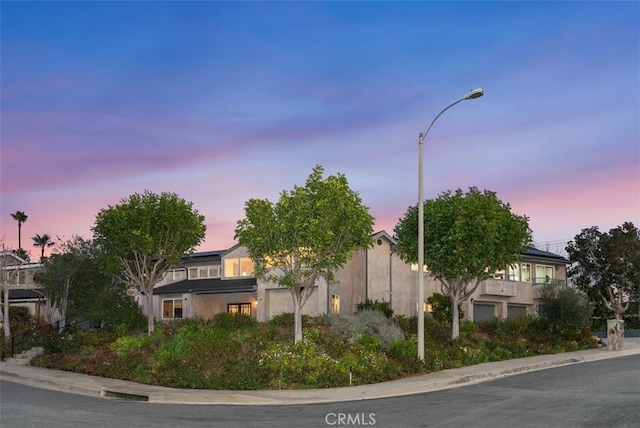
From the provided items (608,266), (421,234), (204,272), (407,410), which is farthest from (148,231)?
(608,266)

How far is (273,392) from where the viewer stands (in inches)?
865

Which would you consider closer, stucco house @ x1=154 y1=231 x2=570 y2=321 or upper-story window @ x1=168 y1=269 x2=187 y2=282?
stucco house @ x1=154 y1=231 x2=570 y2=321

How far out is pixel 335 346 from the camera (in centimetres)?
2680

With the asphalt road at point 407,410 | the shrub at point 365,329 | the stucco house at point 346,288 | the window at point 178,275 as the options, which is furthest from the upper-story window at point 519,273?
the asphalt road at point 407,410

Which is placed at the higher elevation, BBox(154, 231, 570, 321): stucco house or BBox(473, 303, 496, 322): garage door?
BBox(154, 231, 570, 321): stucco house

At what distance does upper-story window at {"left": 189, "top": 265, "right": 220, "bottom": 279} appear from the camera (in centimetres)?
5253

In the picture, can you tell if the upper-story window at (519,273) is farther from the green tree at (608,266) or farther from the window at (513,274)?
the green tree at (608,266)

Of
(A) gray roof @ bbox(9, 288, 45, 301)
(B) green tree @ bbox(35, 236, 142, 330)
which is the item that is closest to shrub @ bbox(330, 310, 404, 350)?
(B) green tree @ bbox(35, 236, 142, 330)

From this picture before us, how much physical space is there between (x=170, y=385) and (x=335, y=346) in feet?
21.8

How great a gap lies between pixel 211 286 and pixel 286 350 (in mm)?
24352

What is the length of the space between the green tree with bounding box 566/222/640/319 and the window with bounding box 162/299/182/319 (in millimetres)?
34356

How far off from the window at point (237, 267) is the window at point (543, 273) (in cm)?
2494

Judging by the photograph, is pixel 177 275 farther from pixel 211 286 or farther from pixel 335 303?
pixel 335 303

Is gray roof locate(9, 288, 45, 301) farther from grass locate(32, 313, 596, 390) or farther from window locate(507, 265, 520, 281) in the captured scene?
window locate(507, 265, 520, 281)
